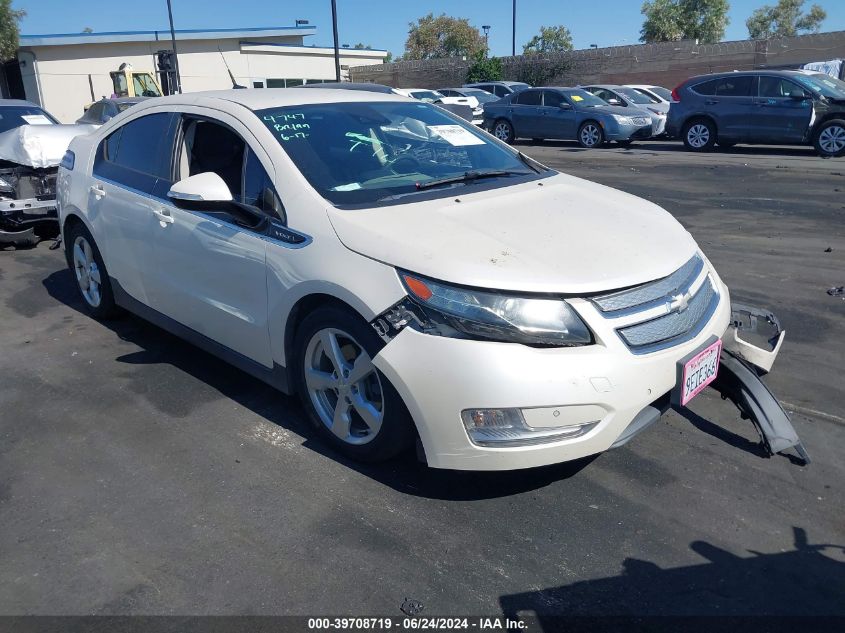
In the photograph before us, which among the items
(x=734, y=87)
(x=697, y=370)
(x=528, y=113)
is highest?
(x=734, y=87)

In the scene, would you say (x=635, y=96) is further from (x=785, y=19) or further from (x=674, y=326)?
(x=785, y=19)

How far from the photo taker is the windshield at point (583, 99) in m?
19.4

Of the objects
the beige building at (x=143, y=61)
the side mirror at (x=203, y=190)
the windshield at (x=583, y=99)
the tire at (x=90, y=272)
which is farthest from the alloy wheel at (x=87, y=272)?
the beige building at (x=143, y=61)

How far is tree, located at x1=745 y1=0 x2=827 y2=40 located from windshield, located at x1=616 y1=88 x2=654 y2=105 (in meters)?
70.2

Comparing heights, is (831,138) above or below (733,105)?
below

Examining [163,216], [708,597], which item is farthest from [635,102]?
[708,597]

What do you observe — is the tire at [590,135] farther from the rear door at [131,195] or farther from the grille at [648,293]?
the grille at [648,293]

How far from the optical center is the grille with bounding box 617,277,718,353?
3.03 m

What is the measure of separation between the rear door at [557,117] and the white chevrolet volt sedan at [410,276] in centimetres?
1551

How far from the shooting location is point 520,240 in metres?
3.25

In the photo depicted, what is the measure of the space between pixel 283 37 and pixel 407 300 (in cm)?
4414

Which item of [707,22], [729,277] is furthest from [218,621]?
[707,22]

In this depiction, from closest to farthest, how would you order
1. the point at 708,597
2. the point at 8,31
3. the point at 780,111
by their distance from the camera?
the point at 708,597 < the point at 780,111 < the point at 8,31

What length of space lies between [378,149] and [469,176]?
0.53 m
